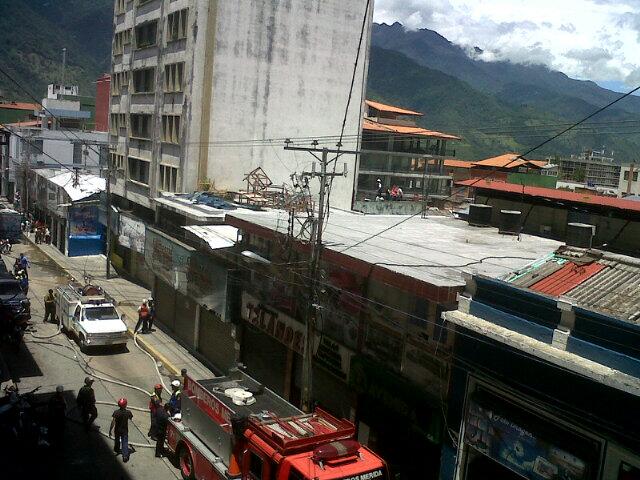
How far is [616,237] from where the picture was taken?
67.1 ft

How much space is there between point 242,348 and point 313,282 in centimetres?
929

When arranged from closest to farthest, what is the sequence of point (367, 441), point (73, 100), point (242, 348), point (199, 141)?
point (367, 441)
point (242, 348)
point (199, 141)
point (73, 100)

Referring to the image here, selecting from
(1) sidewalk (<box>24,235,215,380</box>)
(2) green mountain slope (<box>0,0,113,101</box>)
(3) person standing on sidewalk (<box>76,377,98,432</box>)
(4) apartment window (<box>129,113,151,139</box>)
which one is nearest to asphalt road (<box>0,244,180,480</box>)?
(3) person standing on sidewalk (<box>76,377,98,432</box>)

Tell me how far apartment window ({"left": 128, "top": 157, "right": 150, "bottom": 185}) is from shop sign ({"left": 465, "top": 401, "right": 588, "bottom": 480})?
32.0 meters

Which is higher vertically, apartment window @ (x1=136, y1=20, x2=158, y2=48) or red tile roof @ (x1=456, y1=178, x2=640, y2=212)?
apartment window @ (x1=136, y1=20, x2=158, y2=48)

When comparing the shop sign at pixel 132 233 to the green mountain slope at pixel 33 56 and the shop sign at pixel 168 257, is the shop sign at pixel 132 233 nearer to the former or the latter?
the shop sign at pixel 168 257

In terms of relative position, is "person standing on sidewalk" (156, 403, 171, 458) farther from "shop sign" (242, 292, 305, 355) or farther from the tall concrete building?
the tall concrete building

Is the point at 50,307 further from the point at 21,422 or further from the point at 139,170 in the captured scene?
the point at 139,170

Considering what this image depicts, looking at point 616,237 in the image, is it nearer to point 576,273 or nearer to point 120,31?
point 576,273

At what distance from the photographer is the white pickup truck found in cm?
2658

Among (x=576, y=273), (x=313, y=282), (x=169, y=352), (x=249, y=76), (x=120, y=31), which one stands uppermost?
(x=120, y=31)

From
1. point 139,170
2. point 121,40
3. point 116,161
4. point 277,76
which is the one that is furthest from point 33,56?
point 277,76

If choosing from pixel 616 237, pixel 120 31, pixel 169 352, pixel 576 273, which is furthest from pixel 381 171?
pixel 576 273

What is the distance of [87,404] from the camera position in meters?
18.5
